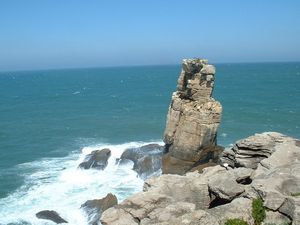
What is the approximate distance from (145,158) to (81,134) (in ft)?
95.9

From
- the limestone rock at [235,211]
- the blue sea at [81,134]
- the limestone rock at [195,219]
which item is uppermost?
the limestone rock at [195,219]

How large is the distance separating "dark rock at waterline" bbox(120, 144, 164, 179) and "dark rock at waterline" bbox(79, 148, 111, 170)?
6.91ft

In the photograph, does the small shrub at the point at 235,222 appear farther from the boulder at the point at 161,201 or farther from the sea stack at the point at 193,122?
the sea stack at the point at 193,122

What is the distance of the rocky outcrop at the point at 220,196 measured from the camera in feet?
65.7

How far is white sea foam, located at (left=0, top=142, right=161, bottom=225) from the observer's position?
1487 inches

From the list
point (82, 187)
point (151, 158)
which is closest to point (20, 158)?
point (82, 187)

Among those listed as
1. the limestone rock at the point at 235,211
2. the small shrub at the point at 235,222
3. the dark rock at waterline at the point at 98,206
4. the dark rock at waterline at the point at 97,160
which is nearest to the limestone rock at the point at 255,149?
the limestone rock at the point at 235,211

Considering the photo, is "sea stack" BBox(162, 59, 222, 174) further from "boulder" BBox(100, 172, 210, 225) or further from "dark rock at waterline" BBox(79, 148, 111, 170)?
"boulder" BBox(100, 172, 210, 225)

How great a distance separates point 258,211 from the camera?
20453 millimetres

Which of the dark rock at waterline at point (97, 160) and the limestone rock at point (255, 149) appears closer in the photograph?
the limestone rock at point (255, 149)

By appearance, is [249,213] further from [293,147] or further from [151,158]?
[151,158]

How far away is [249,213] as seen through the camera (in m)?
20.6

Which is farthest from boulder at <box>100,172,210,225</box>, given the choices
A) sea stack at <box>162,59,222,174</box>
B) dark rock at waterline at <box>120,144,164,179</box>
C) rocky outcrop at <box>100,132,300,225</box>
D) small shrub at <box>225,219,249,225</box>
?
dark rock at waterline at <box>120,144,164,179</box>

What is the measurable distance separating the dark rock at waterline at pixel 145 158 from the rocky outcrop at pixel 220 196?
16.5m
